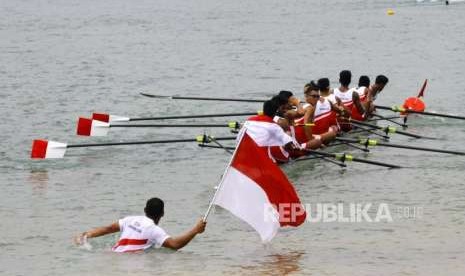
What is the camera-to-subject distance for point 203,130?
2127cm

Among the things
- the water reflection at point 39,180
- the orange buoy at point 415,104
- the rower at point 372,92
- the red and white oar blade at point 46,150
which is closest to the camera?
the water reflection at point 39,180

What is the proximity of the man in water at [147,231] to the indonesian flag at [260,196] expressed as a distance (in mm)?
709

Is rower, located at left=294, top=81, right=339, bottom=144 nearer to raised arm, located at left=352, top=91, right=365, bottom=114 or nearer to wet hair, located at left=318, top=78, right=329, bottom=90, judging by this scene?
wet hair, located at left=318, top=78, right=329, bottom=90

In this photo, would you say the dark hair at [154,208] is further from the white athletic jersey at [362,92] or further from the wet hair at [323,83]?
the white athletic jersey at [362,92]

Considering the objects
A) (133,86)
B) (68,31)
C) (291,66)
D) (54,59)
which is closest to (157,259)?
(133,86)

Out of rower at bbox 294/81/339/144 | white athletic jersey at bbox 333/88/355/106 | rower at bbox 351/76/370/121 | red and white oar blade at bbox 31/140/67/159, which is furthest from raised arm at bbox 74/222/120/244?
rower at bbox 351/76/370/121

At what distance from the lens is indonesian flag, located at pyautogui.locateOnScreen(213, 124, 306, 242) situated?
39.6ft

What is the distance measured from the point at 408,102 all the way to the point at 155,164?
20.8 feet

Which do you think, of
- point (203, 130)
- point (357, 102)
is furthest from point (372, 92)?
point (203, 130)

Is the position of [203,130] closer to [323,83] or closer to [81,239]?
[323,83]

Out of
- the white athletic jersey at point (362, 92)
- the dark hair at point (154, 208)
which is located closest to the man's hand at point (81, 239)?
the dark hair at point (154, 208)

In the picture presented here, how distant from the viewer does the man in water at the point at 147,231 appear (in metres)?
11.5

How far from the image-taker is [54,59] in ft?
106

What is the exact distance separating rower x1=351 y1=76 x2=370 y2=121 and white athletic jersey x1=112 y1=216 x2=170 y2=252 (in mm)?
8663
